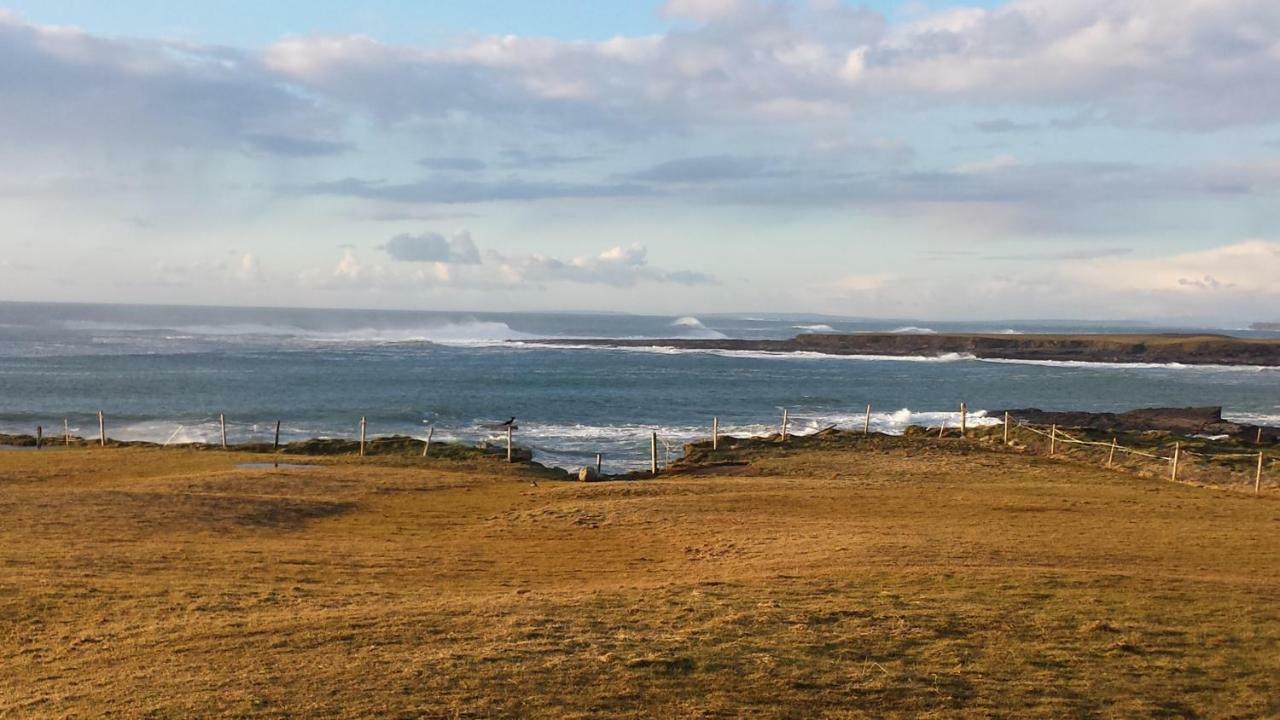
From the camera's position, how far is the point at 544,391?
7406cm

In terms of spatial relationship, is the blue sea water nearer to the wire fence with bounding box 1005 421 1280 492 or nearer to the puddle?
→ the puddle

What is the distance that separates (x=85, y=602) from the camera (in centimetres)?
1301

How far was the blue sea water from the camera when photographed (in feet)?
173

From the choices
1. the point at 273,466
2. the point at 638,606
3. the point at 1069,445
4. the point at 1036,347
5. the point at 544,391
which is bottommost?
the point at 544,391

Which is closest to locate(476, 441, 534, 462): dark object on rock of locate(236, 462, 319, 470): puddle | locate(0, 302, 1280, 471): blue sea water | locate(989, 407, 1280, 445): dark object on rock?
locate(0, 302, 1280, 471): blue sea water

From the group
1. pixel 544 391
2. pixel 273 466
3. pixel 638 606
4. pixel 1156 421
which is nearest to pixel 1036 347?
pixel 1156 421

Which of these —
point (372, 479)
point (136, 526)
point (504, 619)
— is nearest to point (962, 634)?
point (504, 619)

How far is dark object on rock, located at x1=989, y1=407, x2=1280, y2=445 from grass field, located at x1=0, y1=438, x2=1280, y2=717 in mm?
27542

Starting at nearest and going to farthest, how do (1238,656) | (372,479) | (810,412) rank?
(1238,656), (372,479), (810,412)

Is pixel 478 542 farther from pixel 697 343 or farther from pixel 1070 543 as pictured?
pixel 697 343

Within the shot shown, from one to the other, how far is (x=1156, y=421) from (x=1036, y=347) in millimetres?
84832

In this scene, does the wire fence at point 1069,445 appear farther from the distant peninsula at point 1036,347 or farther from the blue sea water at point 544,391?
the distant peninsula at point 1036,347

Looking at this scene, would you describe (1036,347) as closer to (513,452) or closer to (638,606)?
(513,452)

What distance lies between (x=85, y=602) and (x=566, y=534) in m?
9.68
